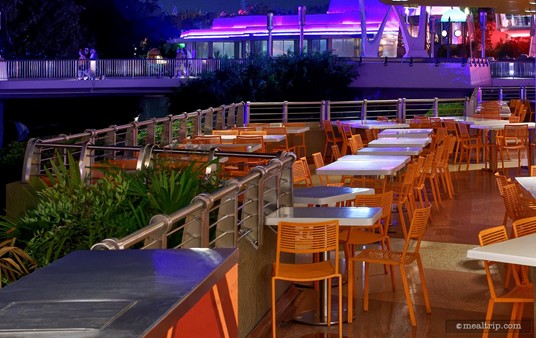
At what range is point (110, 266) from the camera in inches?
103

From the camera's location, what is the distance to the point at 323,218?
6957 mm

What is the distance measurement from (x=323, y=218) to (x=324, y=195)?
1.12 m

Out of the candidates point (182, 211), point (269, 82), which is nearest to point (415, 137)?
point (182, 211)

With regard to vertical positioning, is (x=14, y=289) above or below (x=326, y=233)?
above

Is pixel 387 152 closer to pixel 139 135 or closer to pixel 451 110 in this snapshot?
pixel 139 135

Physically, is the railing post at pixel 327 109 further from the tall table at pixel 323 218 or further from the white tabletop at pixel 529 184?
the tall table at pixel 323 218

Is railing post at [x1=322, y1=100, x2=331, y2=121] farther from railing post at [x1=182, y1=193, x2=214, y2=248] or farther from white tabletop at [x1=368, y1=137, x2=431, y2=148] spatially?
railing post at [x1=182, y1=193, x2=214, y2=248]

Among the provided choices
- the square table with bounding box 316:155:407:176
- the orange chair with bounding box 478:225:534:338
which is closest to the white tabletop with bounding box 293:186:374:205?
the square table with bounding box 316:155:407:176

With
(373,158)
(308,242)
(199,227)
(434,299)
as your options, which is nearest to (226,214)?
(308,242)

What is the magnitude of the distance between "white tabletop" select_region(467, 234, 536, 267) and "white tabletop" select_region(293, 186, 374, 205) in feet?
8.73

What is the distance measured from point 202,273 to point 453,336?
4.42m

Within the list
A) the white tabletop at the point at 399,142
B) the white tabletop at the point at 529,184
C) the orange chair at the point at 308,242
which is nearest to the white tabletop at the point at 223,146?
the white tabletop at the point at 399,142

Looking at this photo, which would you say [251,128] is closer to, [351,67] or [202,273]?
[202,273]

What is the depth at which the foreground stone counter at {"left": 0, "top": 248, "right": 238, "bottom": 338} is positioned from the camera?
2.02m
